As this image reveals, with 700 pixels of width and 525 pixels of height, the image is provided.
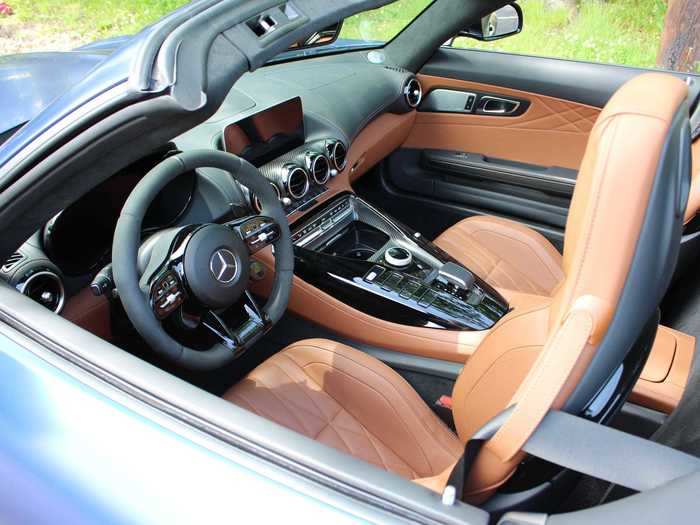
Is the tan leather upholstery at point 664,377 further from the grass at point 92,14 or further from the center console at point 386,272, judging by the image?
the grass at point 92,14

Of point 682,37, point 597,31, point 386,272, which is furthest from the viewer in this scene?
point 597,31

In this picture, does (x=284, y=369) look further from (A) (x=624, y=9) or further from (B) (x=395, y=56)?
(A) (x=624, y=9)

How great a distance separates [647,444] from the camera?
812 mm

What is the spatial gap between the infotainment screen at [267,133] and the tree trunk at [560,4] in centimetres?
401

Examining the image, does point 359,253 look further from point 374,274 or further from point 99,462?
point 99,462

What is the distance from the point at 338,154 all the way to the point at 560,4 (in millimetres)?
4087

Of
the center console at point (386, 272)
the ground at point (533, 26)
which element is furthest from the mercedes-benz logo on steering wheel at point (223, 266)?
the ground at point (533, 26)

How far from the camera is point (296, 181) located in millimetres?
2180

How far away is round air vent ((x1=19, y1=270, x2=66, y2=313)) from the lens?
1409 millimetres

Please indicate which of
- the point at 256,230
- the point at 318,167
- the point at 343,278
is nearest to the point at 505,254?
the point at 343,278

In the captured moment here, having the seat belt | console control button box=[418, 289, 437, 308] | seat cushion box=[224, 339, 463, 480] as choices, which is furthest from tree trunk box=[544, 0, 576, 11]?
the seat belt

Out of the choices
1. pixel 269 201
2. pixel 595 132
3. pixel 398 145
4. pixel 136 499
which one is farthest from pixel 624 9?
pixel 136 499

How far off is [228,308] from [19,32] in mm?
5476

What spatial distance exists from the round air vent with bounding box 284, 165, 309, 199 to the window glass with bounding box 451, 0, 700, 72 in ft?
9.68
